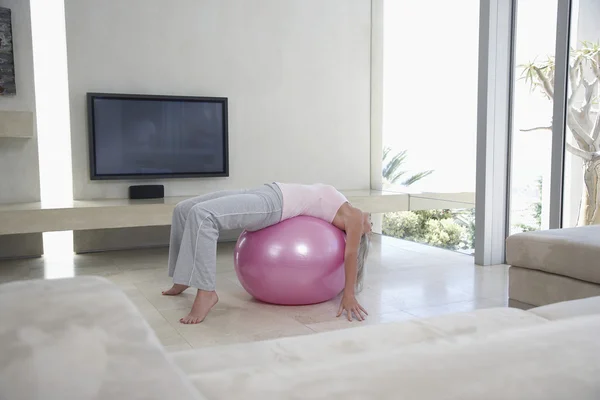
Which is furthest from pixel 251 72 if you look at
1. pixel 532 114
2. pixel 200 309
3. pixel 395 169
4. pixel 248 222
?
pixel 200 309

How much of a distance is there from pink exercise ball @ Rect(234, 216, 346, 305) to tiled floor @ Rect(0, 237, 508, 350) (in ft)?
0.34

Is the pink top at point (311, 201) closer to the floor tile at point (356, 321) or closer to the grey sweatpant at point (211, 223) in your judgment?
the grey sweatpant at point (211, 223)

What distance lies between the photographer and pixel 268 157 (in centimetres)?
550

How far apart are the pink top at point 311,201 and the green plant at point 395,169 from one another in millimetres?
2543

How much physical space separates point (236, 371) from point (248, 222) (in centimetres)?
221

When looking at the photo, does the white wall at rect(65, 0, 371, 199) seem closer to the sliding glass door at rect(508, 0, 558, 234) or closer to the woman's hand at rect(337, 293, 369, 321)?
the sliding glass door at rect(508, 0, 558, 234)

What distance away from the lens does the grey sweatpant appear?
273 centimetres

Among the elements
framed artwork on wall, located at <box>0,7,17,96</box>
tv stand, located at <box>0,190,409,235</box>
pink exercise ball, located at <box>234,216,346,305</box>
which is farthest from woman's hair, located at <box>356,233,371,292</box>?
framed artwork on wall, located at <box>0,7,17,96</box>

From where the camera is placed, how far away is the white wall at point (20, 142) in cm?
444

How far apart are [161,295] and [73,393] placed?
2.97 metres

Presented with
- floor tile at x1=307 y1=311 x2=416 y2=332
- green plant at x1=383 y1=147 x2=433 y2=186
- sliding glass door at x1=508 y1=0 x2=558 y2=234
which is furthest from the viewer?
green plant at x1=383 y1=147 x2=433 y2=186

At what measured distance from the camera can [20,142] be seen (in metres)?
4.52

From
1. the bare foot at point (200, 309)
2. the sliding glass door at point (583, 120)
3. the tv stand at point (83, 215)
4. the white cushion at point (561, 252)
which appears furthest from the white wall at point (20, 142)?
the sliding glass door at point (583, 120)

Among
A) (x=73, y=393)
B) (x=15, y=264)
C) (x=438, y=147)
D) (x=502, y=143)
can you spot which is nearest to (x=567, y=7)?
(x=502, y=143)
